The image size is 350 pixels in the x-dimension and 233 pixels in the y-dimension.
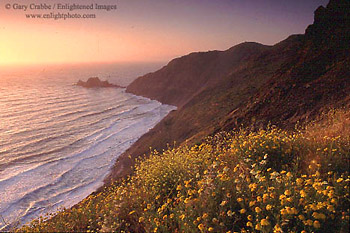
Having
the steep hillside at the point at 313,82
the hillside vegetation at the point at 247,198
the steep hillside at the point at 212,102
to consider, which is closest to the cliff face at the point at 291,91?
the steep hillside at the point at 313,82

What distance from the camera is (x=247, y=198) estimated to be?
353 cm

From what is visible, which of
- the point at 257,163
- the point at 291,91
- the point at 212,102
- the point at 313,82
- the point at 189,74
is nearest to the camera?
the point at 257,163

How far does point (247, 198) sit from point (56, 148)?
2876 cm

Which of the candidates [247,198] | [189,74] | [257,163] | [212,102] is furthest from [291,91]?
[189,74]

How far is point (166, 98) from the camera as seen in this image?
6162 cm

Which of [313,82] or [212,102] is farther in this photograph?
[212,102]

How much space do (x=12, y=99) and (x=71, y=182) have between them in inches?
1792

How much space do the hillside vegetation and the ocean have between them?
330 cm

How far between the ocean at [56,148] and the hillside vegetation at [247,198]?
10.8 feet

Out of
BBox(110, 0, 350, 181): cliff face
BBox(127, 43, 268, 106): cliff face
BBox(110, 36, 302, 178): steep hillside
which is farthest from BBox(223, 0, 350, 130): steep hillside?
BBox(127, 43, 268, 106): cliff face

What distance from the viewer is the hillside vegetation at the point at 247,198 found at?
9.68 feet

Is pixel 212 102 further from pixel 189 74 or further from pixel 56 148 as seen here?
pixel 189 74

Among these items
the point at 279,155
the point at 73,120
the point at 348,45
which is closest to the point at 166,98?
the point at 73,120

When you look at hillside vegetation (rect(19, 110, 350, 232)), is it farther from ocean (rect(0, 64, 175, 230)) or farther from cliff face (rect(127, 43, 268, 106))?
cliff face (rect(127, 43, 268, 106))
